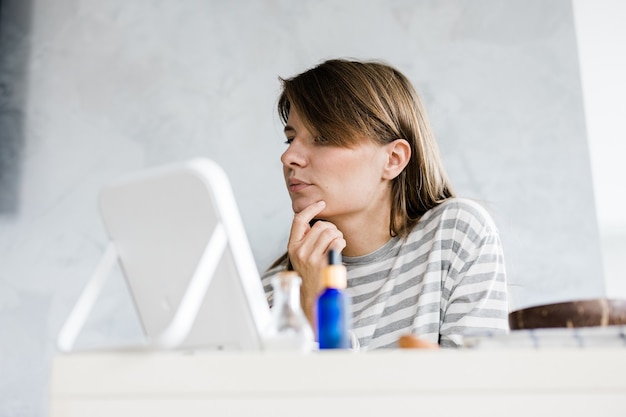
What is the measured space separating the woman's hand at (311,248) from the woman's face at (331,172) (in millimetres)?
35

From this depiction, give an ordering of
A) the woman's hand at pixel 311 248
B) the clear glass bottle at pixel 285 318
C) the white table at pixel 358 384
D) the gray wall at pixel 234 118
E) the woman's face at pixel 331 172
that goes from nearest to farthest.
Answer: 1. the white table at pixel 358 384
2. the clear glass bottle at pixel 285 318
3. the woman's hand at pixel 311 248
4. the woman's face at pixel 331 172
5. the gray wall at pixel 234 118

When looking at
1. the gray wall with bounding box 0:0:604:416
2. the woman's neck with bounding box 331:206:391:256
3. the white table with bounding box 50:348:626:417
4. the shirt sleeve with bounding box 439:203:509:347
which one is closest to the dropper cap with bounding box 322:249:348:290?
the white table with bounding box 50:348:626:417

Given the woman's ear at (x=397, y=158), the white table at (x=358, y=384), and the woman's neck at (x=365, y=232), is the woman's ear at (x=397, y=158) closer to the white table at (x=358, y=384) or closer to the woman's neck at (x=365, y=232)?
the woman's neck at (x=365, y=232)

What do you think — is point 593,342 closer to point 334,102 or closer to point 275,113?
point 334,102

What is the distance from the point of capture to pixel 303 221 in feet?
4.92

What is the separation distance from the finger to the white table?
85 cm

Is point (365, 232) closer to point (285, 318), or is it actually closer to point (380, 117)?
point (380, 117)

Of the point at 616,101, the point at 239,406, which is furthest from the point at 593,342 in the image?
the point at 616,101

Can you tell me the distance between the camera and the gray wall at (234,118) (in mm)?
1763

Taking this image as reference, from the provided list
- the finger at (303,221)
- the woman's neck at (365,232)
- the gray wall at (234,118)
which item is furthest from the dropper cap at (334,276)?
the gray wall at (234,118)

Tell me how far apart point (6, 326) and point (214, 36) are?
970 mm

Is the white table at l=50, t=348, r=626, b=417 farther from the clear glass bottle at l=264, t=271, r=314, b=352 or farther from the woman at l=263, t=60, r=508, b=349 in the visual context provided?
the woman at l=263, t=60, r=508, b=349

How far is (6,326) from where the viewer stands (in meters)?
1.83

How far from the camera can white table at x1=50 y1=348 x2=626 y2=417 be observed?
620mm
